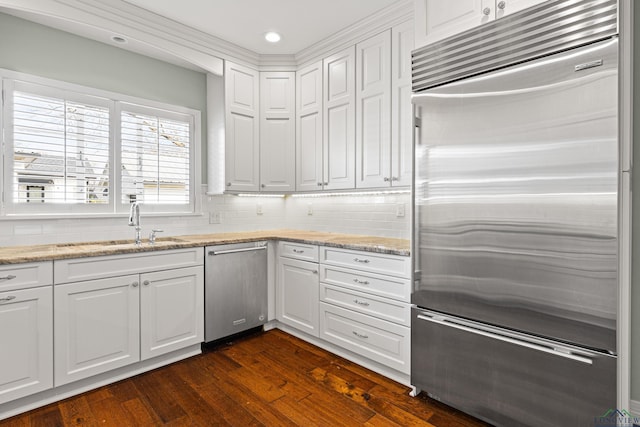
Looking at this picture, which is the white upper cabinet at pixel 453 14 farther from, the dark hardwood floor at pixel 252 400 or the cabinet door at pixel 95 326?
the cabinet door at pixel 95 326

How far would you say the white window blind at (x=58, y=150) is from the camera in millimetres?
2467

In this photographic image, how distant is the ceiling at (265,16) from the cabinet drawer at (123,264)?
184 centimetres

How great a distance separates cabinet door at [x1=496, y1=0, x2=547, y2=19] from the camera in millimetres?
1651

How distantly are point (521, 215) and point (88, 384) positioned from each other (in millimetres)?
2789

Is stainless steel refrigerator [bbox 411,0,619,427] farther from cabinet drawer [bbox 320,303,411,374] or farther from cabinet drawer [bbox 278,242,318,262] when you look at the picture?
cabinet drawer [bbox 278,242,318,262]

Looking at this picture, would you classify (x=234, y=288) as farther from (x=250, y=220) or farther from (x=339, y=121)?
(x=339, y=121)

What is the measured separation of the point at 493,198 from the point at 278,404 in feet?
5.63

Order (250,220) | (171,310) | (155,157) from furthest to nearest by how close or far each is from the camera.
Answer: (250,220), (155,157), (171,310)

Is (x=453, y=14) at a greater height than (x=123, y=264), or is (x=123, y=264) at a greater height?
(x=453, y=14)

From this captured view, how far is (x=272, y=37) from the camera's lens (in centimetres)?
308

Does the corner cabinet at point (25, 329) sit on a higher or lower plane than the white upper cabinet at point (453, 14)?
lower

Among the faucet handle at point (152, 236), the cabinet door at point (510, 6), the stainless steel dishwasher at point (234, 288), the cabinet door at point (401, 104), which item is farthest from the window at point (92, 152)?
the cabinet door at point (510, 6)

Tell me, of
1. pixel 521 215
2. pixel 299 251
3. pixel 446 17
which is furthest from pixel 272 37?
pixel 521 215

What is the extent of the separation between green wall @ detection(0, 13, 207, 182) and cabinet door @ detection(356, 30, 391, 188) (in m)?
1.57
